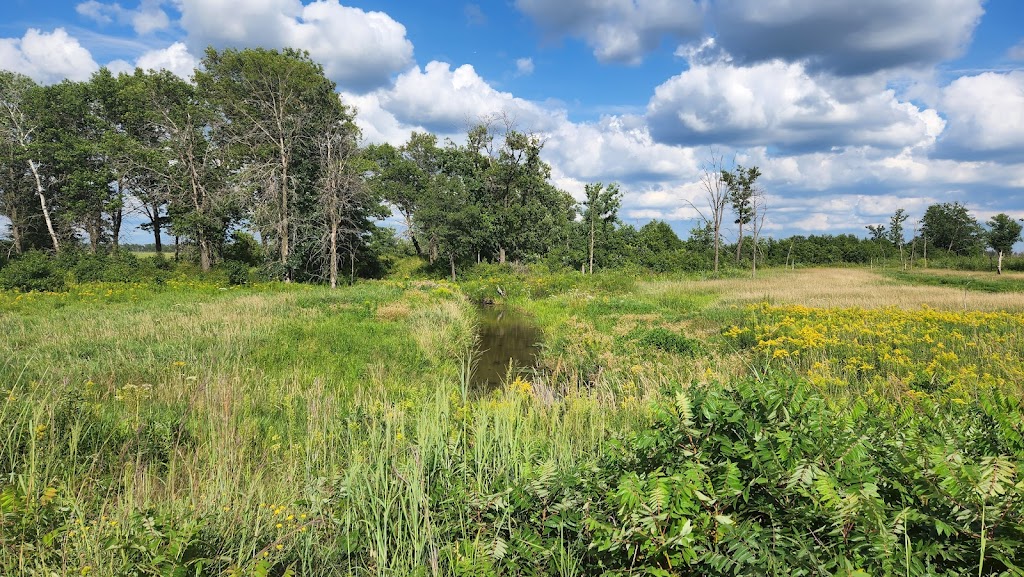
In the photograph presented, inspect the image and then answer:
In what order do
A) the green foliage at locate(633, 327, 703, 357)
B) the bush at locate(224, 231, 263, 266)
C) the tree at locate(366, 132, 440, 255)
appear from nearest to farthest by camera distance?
the green foliage at locate(633, 327, 703, 357), the bush at locate(224, 231, 263, 266), the tree at locate(366, 132, 440, 255)

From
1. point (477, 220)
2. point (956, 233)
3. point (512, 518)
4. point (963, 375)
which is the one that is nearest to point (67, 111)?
point (477, 220)

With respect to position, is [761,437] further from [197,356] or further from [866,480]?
[197,356]

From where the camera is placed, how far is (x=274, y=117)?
88.8ft

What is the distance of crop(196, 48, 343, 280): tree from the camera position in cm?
2644

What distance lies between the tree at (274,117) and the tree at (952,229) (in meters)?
73.9

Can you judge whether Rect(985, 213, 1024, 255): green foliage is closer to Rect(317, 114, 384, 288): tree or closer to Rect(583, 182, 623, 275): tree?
Rect(583, 182, 623, 275): tree

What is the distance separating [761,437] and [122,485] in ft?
16.2

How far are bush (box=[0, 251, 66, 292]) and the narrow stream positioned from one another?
66.0 ft

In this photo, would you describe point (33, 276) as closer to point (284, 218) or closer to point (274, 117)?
point (284, 218)

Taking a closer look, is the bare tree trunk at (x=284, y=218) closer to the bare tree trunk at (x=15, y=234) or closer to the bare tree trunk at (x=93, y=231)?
the bare tree trunk at (x=93, y=231)

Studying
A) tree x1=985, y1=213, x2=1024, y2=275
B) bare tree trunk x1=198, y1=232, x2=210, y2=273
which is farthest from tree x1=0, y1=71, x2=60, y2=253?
tree x1=985, y1=213, x2=1024, y2=275

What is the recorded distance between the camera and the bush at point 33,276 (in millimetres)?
20578

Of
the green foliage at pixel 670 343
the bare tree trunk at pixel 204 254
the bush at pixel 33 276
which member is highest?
the bare tree trunk at pixel 204 254

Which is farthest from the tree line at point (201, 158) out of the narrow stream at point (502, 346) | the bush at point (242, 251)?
the narrow stream at point (502, 346)
